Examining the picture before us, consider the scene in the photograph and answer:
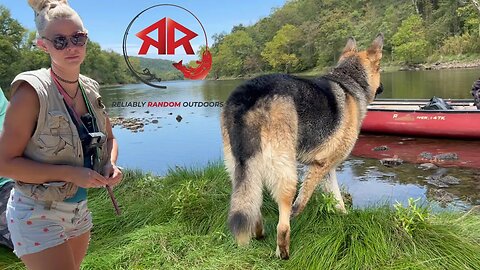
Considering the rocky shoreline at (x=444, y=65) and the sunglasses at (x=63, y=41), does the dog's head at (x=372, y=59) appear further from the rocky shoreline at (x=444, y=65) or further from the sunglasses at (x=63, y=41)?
the rocky shoreline at (x=444, y=65)

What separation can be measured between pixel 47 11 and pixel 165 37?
1118cm

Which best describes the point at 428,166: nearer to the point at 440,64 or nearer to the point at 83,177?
the point at 83,177

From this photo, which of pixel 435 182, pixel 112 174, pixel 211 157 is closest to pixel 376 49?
pixel 112 174

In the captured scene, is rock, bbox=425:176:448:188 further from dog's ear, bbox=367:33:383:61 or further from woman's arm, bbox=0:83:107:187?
woman's arm, bbox=0:83:107:187

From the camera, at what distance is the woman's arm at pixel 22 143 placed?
1745mm

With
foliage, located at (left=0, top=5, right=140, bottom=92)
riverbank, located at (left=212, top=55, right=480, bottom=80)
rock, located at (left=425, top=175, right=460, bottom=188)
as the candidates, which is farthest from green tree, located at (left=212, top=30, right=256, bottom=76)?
rock, located at (left=425, top=175, right=460, bottom=188)

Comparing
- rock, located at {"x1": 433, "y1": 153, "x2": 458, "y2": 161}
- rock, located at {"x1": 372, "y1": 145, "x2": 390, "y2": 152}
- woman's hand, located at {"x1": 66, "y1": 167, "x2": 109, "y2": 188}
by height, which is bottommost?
rock, located at {"x1": 372, "y1": 145, "x2": 390, "y2": 152}

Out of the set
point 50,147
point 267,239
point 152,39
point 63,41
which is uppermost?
point 152,39

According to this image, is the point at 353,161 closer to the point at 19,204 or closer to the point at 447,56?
the point at 19,204

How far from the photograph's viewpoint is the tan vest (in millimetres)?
1805

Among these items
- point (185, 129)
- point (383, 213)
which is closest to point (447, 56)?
point (185, 129)

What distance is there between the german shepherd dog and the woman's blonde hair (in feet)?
6.01

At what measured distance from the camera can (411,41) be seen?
2286 inches

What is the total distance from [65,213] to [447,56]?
58.6 m
